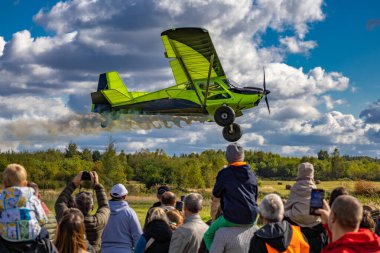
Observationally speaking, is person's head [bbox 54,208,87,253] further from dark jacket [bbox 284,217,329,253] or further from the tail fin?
the tail fin

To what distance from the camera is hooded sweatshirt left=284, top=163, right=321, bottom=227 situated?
6965 mm

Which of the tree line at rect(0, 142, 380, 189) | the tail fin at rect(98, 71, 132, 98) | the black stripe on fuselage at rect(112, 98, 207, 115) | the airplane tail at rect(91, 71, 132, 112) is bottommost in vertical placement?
the tree line at rect(0, 142, 380, 189)

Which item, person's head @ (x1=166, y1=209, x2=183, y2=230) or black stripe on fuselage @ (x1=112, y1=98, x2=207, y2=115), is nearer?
person's head @ (x1=166, y1=209, x2=183, y2=230)

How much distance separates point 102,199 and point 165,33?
49.5 feet

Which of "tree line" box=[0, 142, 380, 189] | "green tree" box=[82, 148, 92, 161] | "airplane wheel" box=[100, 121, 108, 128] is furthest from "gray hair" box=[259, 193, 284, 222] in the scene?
"green tree" box=[82, 148, 92, 161]

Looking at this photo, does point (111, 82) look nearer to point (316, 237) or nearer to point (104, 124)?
point (104, 124)

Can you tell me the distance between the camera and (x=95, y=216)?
7.04 metres

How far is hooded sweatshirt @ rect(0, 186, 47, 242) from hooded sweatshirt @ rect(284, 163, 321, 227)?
11.2 feet

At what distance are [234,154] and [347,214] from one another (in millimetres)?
2361

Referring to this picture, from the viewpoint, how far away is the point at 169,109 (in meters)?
24.1

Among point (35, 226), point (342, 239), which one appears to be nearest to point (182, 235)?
point (35, 226)

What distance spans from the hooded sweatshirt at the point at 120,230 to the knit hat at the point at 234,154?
1.83m

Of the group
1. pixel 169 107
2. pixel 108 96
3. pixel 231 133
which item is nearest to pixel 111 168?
pixel 108 96

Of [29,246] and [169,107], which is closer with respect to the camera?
[29,246]
